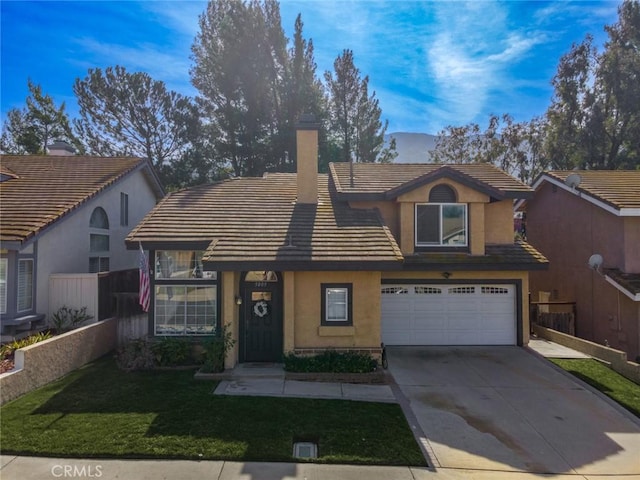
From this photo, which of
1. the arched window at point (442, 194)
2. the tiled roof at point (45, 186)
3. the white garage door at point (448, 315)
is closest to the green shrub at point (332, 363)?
the white garage door at point (448, 315)

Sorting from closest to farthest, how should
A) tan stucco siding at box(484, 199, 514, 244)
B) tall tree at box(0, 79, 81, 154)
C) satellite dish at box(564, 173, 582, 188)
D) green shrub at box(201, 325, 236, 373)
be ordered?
Answer: green shrub at box(201, 325, 236, 373), tan stucco siding at box(484, 199, 514, 244), satellite dish at box(564, 173, 582, 188), tall tree at box(0, 79, 81, 154)

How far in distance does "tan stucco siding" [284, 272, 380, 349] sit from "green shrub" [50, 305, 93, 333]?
591 cm

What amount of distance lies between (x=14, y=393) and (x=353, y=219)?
885cm

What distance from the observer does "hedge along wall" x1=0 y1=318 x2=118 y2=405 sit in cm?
793

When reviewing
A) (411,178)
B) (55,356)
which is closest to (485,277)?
(411,178)

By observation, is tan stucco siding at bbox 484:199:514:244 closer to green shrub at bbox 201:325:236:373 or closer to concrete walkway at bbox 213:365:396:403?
concrete walkway at bbox 213:365:396:403

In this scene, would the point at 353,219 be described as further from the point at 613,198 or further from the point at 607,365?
the point at 613,198

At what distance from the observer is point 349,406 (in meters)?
7.84

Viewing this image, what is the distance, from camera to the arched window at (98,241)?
1422cm

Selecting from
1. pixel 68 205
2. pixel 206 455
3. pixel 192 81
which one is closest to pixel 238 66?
pixel 192 81

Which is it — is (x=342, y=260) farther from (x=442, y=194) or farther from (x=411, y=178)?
(x=411, y=178)

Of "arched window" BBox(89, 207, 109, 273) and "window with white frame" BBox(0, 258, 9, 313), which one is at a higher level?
"arched window" BBox(89, 207, 109, 273)

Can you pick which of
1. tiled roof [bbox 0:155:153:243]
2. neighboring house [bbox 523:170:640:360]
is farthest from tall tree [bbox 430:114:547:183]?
tiled roof [bbox 0:155:153:243]

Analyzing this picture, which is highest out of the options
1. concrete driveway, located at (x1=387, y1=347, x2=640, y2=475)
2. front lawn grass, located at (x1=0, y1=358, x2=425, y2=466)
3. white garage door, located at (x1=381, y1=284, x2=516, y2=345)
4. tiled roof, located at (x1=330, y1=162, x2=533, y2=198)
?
tiled roof, located at (x1=330, y1=162, x2=533, y2=198)
